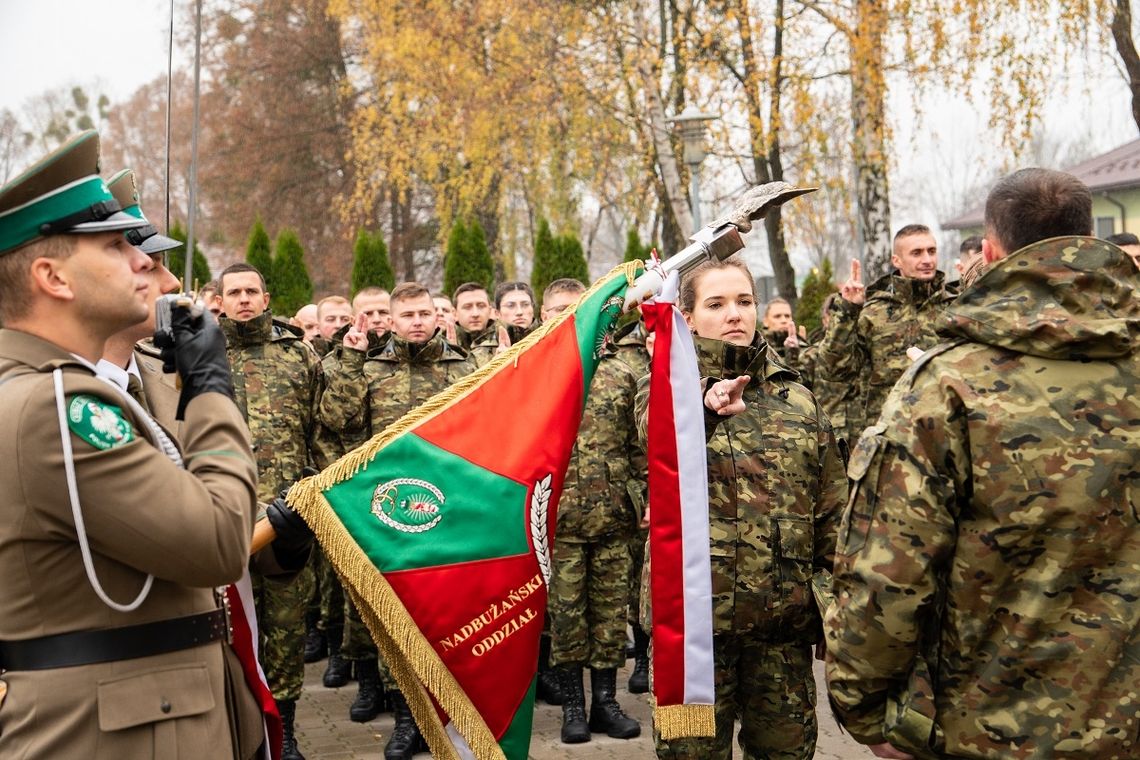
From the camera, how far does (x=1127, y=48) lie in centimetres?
1356

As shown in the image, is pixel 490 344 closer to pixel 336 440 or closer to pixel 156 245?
pixel 336 440

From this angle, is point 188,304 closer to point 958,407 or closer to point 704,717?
point 958,407

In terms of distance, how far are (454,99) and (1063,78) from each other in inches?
469

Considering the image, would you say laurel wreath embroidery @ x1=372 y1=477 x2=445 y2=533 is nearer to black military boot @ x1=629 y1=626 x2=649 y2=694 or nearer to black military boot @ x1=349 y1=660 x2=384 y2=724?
black military boot @ x1=349 y1=660 x2=384 y2=724

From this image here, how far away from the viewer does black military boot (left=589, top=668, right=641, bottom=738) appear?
6312 millimetres

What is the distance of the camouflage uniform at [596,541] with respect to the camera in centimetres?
634

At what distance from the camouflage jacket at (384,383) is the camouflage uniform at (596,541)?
3.35ft

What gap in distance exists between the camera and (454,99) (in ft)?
75.0

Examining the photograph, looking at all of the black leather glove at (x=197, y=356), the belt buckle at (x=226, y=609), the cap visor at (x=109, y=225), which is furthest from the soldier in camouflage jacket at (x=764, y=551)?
the cap visor at (x=109, y=225)

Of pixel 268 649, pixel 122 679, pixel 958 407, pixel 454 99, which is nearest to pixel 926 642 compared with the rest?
pixel 958 407

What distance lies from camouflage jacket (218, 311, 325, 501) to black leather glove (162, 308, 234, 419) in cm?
402

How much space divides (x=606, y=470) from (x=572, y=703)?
1.23m

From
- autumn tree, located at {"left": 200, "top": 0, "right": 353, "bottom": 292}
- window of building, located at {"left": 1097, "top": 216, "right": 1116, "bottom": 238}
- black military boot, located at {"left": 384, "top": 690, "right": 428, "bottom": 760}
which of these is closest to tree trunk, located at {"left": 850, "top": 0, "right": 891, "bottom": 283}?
black military boot, located at {"left": 384, "top": 690, "right": 428, "bottom": 760}

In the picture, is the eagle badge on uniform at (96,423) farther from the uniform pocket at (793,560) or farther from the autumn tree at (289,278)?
the autumn tree at (289,278)
